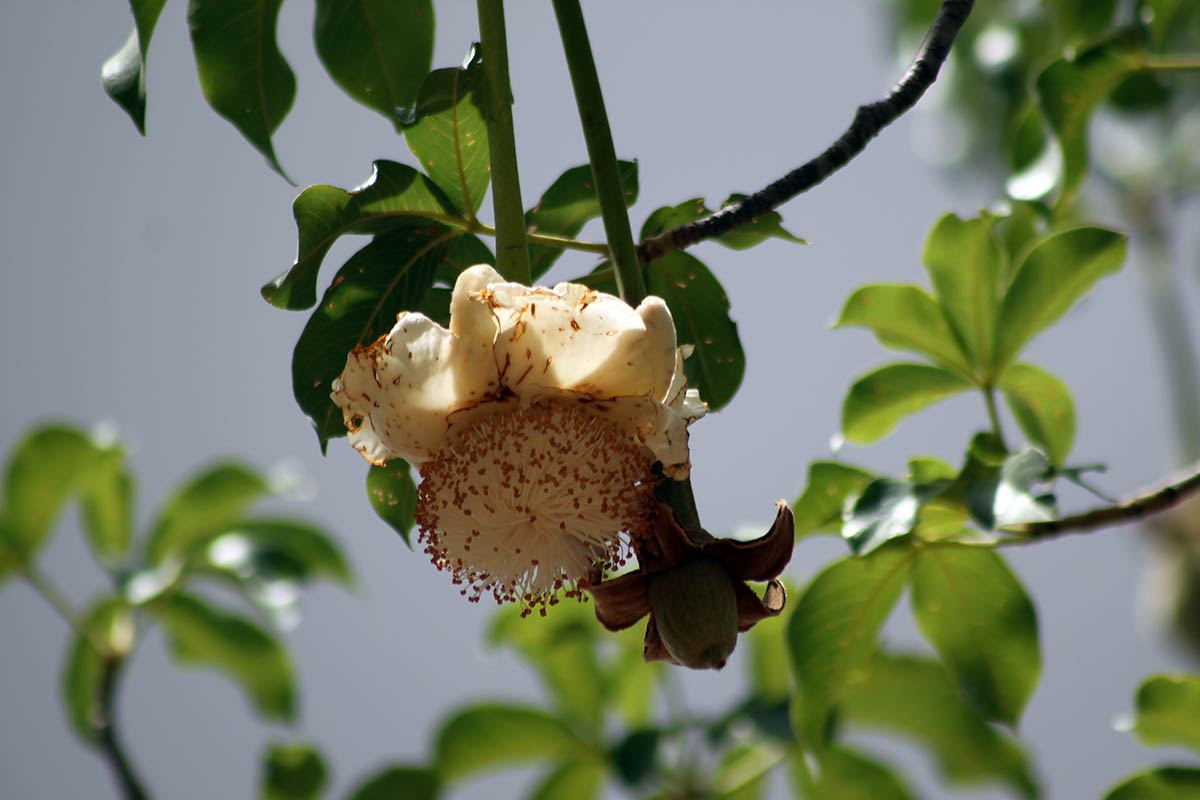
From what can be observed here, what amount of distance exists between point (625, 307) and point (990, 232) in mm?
646

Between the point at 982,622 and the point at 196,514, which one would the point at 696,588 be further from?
the point at 196,514

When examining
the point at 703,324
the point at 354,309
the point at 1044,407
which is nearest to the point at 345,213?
the point at 354,309

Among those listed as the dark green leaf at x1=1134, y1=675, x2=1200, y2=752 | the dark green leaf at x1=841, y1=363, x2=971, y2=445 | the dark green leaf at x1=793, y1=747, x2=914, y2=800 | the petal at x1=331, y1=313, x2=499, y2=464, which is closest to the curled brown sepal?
the petal at x1=331, y1=313, x2=499, y2=464

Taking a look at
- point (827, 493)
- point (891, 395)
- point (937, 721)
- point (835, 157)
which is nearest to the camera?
point (835, 157)

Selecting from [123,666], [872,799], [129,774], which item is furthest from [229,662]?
[872,799]

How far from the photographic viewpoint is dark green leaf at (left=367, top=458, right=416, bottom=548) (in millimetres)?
744

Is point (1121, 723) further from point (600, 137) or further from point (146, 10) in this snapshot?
point (146, 10)

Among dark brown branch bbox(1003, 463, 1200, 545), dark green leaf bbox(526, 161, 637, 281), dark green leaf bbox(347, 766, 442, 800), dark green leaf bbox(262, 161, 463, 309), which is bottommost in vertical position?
dark green leaf bbox(347, 766, 442, 800)

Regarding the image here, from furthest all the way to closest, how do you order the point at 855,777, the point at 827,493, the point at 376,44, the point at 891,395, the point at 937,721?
the point at 937,721 < the point at 855,777 < the point at 891,395 < the point at 827,493 < the point at 376,44

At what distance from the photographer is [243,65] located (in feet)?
2.52

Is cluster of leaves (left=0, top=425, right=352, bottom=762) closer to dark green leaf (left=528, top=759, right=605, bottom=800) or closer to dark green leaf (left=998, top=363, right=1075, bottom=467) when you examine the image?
dark green leaf (left=528, top=759, right=605, bottom=800)

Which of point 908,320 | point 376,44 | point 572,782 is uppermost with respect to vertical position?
point 376,44

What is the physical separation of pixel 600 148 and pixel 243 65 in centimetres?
32

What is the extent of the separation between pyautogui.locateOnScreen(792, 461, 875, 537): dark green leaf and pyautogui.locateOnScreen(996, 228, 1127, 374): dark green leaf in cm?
21
